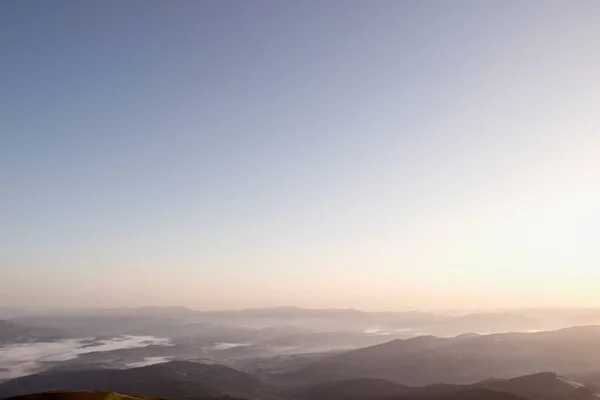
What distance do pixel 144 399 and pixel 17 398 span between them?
2003cm

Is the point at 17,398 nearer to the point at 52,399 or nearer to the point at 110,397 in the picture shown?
the point at 52,399

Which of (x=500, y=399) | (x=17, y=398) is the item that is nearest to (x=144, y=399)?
(x=17, y=398)

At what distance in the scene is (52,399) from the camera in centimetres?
6838

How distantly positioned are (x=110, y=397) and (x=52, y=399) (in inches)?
319

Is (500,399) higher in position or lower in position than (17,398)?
lower

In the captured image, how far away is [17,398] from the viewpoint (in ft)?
246

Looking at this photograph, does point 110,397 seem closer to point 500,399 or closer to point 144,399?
point 144,399

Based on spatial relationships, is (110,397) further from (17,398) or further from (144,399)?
(17,398)

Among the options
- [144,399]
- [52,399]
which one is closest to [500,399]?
[144,399]

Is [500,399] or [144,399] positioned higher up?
[144,399]

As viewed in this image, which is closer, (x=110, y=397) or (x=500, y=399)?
(x=110, y=397)

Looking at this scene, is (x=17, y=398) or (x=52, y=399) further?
(x=17, y=398)

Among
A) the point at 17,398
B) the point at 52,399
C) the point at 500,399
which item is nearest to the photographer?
the point at 52,399

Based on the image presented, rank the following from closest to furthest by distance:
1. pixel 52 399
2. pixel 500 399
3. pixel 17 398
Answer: pixel 52 399 < pixel 17 398 < pixel 500 399
